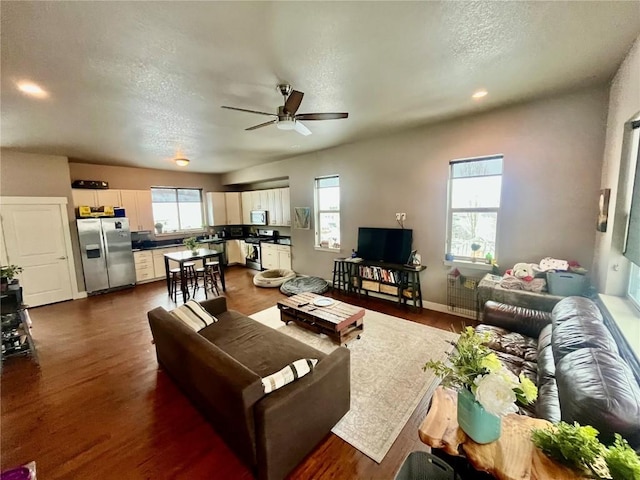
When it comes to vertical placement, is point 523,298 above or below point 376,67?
below

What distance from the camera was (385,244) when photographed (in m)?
4.58

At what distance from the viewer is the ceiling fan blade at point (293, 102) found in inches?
90.5

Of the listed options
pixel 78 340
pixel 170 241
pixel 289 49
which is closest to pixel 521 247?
pixel 289 49

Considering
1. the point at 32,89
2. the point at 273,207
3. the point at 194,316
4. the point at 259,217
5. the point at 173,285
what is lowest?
the point at 173,285

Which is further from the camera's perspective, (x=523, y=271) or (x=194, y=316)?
(x=523, y=271)

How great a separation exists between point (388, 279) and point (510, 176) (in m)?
2.29

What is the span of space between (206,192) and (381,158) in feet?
19.2

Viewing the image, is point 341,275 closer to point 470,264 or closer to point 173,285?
point 470,264

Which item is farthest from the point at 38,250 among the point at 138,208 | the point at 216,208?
the point at 216,208

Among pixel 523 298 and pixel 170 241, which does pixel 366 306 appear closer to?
pixel 523 298

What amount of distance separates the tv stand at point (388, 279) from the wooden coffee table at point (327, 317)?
1.25 metres

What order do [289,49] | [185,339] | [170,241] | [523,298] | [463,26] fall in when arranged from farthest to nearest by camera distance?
1. [170,241]
2. [523,298]
3. [185,339]
4. [289,49]
5. [463,26]

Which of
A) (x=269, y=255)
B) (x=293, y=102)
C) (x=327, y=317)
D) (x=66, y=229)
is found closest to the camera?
(x=293, y=102)

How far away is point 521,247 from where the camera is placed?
11.1 feet
